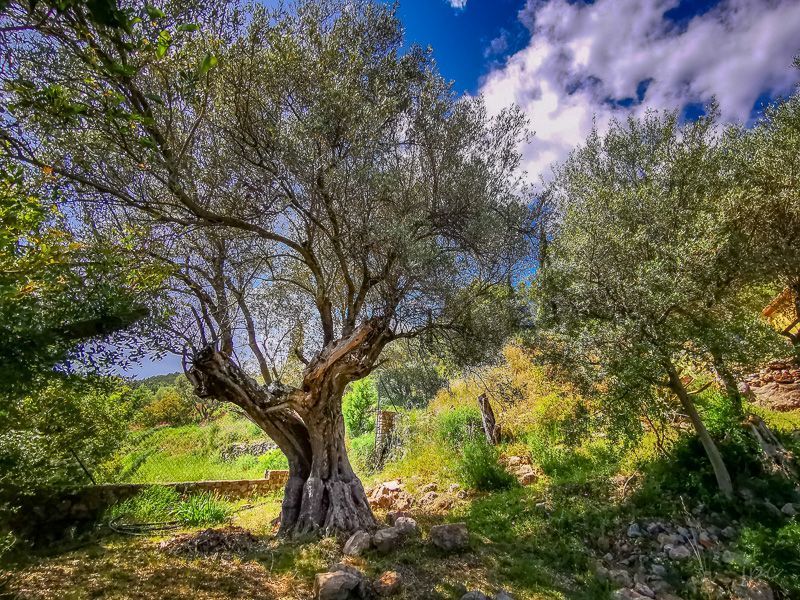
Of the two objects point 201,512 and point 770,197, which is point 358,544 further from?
point 770,197

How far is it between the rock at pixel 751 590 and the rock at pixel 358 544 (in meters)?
4.90

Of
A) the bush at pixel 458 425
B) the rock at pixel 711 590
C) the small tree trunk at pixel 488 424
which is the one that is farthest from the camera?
the bush at pixel 458 425

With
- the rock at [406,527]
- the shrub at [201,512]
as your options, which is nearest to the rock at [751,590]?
the rock at [406,527]

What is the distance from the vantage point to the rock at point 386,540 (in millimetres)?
5957

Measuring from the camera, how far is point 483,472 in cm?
975

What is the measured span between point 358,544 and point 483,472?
473 cm

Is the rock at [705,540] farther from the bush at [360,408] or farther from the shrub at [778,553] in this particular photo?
the bush at [360,408]

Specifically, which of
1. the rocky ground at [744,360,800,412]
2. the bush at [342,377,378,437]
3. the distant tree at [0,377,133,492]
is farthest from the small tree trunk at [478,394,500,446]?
the distant tree at [0,377,133,492]

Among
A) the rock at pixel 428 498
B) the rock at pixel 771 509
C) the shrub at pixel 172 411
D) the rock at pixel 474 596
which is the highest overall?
the shrub at pixel 172 411

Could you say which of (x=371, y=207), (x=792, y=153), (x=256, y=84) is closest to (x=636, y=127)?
(x=792, y=153)

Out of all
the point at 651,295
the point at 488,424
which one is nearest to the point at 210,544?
the point at 651,295

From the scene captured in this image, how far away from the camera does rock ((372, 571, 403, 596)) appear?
4.46m

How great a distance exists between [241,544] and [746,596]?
7.19 m

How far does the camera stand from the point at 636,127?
11.9 meters
